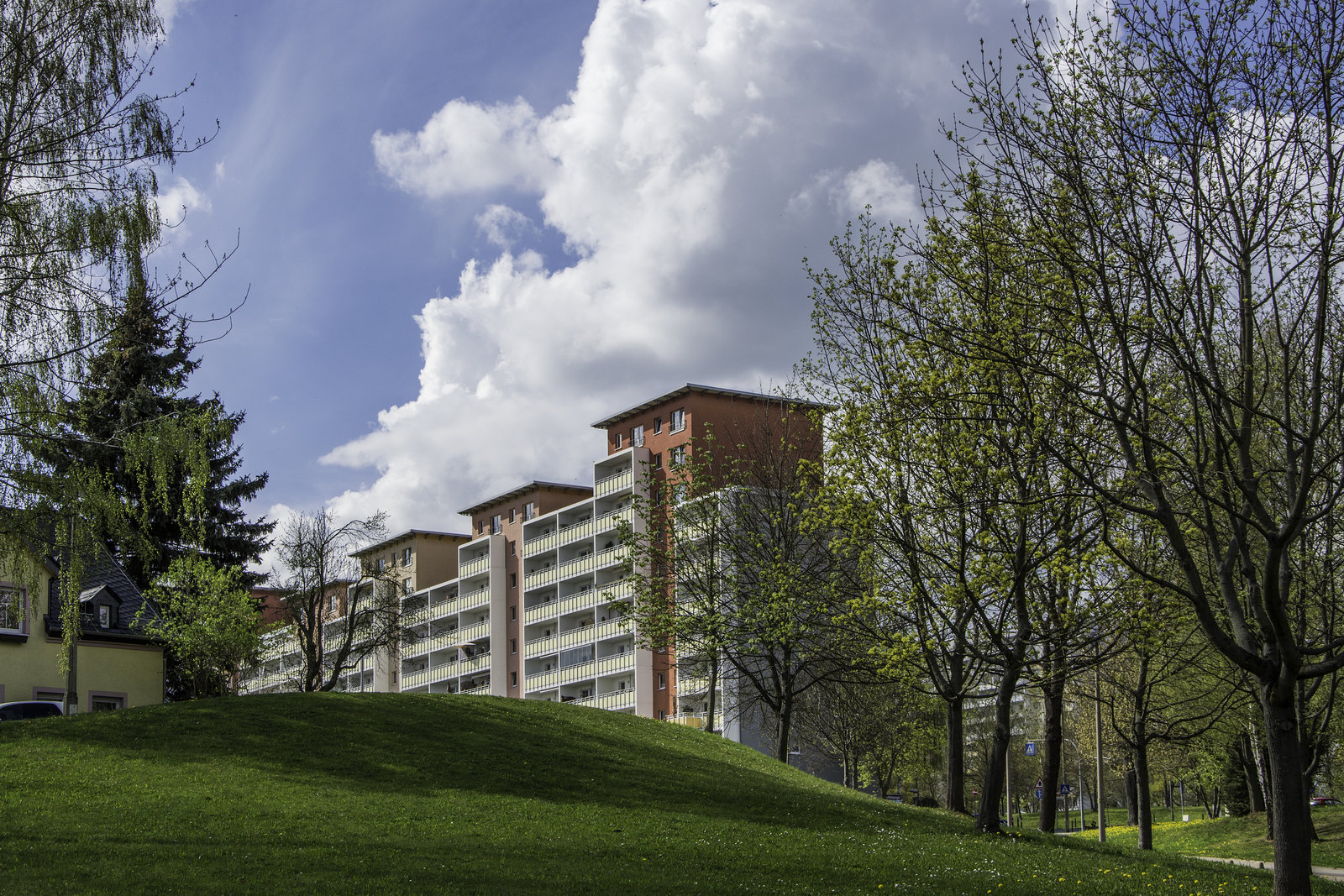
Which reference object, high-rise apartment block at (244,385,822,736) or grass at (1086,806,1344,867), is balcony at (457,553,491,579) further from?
grass at (1086,806,1344,867)

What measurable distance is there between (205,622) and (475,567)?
5420cm

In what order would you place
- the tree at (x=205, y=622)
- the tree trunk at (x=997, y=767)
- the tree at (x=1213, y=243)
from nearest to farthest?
the tree at (x=1213, y=243) < the tree trunk at (x=997, y=767) < the tree at (x=205, y=622)

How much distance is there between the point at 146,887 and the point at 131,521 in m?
4.79

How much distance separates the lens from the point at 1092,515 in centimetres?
1886

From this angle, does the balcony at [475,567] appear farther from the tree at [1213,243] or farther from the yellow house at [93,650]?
the tree at [1213,243]

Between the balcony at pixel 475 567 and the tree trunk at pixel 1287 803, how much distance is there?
77850 mm

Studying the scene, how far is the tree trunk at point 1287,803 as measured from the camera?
39.4ft

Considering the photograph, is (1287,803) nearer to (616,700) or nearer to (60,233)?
(60,233)

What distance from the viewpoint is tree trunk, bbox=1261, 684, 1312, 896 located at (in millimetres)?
12000

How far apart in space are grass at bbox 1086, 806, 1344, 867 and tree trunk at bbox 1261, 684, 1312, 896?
20491 mm

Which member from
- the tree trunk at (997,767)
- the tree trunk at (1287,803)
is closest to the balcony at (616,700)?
the tree trunk at (997,767)

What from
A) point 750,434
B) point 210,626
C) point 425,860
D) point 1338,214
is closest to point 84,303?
point 425,860

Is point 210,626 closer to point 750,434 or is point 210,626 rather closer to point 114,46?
point 750,434

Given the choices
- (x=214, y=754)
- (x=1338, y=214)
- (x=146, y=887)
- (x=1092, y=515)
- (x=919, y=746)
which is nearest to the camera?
(x=1338, y=214)
